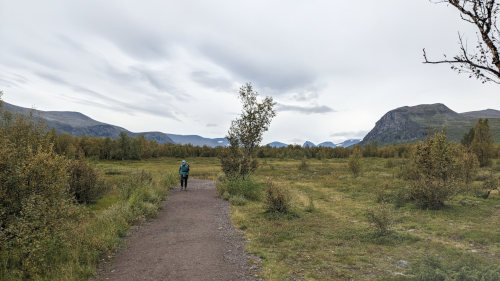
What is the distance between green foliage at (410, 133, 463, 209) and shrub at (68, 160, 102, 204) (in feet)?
71.9

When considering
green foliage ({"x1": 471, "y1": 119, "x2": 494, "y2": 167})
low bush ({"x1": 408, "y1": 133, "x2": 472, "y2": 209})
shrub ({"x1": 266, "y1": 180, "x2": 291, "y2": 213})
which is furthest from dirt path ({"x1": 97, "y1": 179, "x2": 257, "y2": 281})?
green foliage ({"x1": 471, "y1": 119, "x2": 494, "y2": 167})

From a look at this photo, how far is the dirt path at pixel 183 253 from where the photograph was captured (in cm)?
743

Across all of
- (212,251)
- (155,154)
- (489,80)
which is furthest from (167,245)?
(155,154)

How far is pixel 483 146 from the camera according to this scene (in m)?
48.3

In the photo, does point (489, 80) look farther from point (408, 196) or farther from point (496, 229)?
point (408, 196)

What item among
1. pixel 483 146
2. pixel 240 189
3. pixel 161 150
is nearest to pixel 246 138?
pixel 240 189

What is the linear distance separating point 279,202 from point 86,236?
9960mm

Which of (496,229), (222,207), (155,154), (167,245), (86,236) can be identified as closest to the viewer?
(86,236)

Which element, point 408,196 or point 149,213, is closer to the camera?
point 149,213

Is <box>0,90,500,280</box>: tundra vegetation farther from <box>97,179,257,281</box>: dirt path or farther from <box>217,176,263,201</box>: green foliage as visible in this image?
<box>97,179,257,281</box>: dirt path

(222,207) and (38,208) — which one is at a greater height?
(38,208)

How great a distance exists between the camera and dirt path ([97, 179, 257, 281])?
743 cm

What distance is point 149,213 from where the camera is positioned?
14.7m

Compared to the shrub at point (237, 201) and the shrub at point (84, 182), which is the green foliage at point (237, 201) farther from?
the shrub at point (84, 182)
